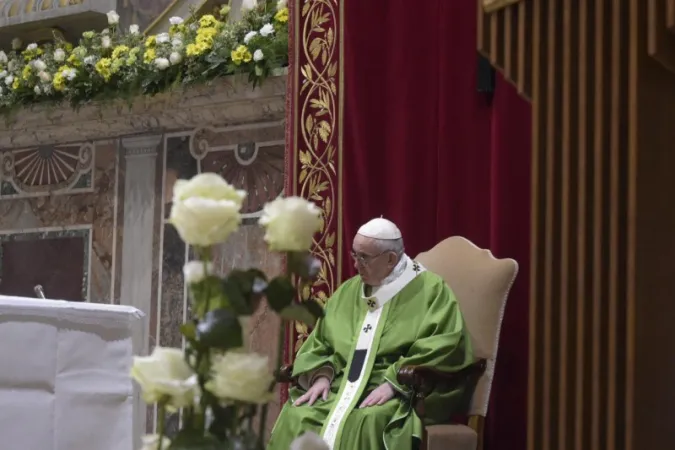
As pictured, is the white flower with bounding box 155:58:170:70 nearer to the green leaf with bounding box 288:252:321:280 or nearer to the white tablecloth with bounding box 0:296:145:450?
the white tablecloth with bounding box 0:296:145:450

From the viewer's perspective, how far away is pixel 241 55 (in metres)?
5.41

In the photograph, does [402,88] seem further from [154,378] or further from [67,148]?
[154,378]

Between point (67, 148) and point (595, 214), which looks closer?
point (595, 214)

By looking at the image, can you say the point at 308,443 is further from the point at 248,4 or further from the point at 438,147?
the point at 248,4

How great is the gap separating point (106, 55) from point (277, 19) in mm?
1239

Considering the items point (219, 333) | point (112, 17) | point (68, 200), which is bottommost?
point (219, 333)

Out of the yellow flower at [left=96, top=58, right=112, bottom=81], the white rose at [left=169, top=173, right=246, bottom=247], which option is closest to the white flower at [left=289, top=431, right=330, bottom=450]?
the white rose at [left=169, top=173, right=246, bottom=247]

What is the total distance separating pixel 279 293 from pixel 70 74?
528 centimetres

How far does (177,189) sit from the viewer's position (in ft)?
3.59

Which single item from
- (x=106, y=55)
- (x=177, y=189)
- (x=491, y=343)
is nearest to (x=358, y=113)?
(x=491, y=343)

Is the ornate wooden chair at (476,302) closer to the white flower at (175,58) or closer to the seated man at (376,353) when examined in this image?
the seated man at (376,353)

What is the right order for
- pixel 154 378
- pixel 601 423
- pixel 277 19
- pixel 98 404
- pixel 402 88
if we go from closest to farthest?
pixel 154 378
pixel 601 423
pixel 98 404
pixel 402 88
pixel 277 19

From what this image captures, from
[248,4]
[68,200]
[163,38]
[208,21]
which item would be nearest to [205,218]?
[248,4]

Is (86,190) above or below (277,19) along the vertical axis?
below
